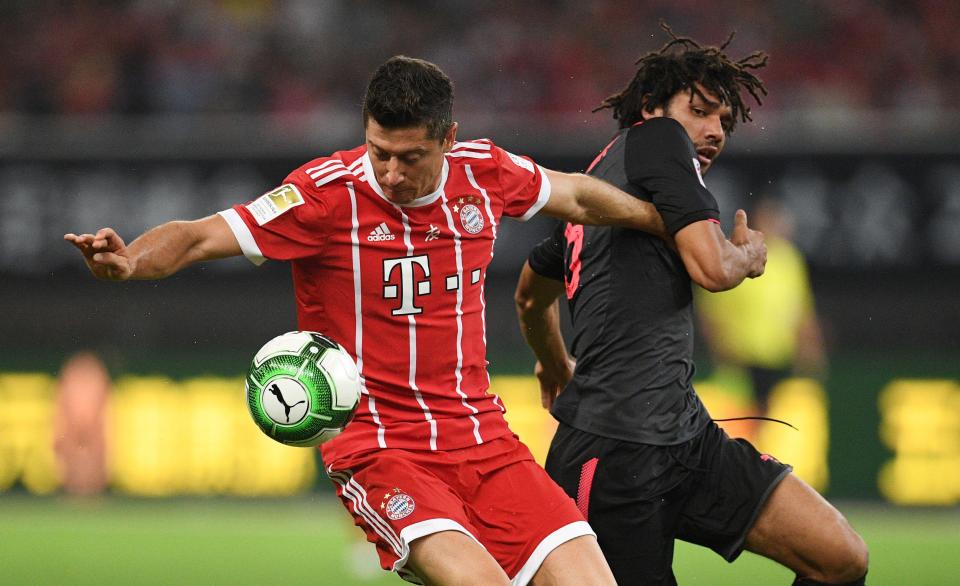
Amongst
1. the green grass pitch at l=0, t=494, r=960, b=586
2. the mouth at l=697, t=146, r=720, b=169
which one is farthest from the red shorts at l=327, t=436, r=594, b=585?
the green grass pitch at l=0, t=494, r=960, b=586

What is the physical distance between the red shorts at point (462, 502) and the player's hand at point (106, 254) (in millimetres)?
995

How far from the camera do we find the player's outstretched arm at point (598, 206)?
184 inches

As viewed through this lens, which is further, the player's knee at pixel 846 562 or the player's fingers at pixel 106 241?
the player's knee at pixel 846 562

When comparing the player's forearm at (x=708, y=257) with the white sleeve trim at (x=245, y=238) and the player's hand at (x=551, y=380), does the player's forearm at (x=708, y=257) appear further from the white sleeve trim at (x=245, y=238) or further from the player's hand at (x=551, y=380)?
the white sleeve trim at (x=245, y=238)

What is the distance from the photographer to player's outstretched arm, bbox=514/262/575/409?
542 centimetres

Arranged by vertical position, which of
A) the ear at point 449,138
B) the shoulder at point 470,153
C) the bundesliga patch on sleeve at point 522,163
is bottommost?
the bundesliga patch on sleeve at point 522,163

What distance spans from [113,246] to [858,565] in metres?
2.68

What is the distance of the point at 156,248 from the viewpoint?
4.12 m

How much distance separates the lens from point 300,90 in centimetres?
1292

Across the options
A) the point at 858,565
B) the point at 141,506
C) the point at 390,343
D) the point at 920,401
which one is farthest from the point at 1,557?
the point at 920,401

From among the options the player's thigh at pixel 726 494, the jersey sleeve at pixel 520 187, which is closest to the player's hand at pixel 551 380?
the player's thigh at pixel 726 494

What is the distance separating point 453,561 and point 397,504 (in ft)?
0.95

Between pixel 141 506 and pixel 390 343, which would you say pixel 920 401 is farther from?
pixel 390 343

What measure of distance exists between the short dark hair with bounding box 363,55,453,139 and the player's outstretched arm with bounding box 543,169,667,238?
1.62 ft
